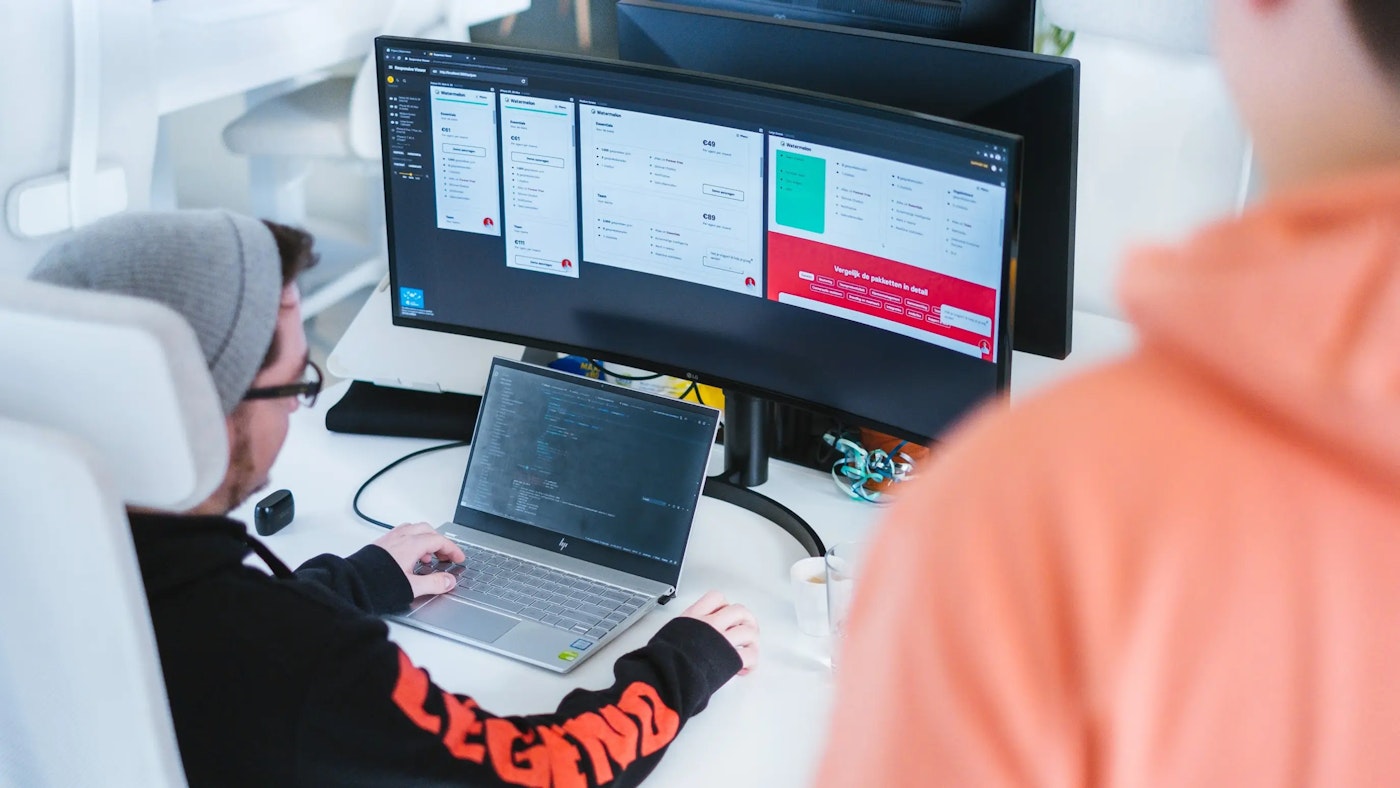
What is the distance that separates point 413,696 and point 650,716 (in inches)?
8.8

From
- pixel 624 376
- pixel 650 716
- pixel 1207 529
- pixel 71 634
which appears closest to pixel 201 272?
pixel 71 634

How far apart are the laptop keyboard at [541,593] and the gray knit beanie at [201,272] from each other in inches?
17.5

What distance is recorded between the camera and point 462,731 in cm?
100

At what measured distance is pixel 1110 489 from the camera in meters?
0.42

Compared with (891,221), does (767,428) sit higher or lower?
lower

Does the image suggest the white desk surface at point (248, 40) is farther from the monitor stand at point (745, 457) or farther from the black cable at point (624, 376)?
the monitor stand at point (745, 457)

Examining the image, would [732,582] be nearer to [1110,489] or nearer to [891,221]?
[891,221]

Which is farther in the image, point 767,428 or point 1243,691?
point 767,428

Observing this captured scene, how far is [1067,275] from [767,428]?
0.38m

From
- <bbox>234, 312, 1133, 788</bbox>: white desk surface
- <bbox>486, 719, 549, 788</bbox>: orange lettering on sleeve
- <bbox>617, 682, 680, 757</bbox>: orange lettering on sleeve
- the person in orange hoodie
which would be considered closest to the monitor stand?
<bbox>234, 312, 1133, 788</bbox>: white desk surface

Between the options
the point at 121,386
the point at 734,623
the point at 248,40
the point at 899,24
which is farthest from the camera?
the point at 248,40

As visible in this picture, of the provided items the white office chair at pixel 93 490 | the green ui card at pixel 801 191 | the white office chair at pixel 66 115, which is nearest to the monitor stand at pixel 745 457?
the green ui card at pixel 801 191

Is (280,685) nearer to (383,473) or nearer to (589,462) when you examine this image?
(589,462)

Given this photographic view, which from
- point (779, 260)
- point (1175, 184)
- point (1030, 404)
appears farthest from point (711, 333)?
point (1030, 404)
